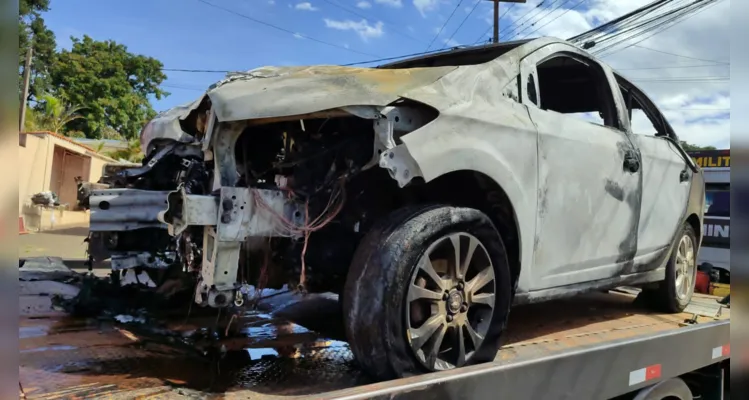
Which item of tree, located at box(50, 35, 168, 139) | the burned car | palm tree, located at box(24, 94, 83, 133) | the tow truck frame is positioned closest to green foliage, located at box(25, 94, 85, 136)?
palm tree, located at box(24, 94, 83, 133)

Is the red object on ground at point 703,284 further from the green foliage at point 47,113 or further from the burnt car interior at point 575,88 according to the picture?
the green foliage at point 47,113

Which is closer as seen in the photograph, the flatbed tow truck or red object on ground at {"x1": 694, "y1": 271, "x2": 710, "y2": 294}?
the flatbed tow truck

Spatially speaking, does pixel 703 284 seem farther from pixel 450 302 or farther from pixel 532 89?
pixel 450 302

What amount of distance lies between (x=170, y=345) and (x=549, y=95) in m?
3.21

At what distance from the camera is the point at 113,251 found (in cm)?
344

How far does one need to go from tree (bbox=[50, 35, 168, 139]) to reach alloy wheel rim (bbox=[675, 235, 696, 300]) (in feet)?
86.8

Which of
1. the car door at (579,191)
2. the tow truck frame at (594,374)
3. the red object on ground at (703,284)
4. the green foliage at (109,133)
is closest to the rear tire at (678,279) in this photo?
the tow truck frame at (594,374)

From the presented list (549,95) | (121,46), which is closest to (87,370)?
(549,95)

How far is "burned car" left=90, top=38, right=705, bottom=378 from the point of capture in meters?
2.32

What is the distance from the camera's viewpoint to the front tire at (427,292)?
2270mm

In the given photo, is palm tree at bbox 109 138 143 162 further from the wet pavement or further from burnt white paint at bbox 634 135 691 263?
burnt white paint at bbox 634 135 691 263

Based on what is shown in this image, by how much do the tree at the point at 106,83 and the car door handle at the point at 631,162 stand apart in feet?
87.8

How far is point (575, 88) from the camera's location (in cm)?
443

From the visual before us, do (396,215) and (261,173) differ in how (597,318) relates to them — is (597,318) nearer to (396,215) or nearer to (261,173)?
(396,215)
